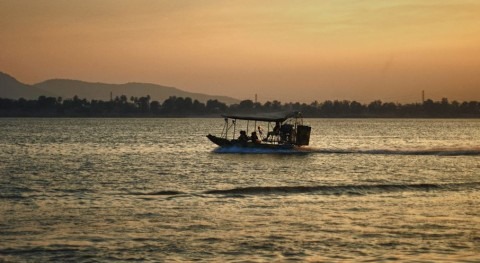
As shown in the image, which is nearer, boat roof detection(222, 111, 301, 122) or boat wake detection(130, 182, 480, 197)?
boat wake detection(130, 182, 480, 197)

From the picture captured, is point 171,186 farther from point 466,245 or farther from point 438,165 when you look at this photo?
point 438,165

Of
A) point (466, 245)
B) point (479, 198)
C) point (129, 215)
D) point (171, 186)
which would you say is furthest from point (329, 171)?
point (466, 245)

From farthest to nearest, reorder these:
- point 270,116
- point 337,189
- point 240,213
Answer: point 270,116
point 337,189
point 240,213

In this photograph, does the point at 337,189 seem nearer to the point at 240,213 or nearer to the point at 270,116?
the point at 240,213

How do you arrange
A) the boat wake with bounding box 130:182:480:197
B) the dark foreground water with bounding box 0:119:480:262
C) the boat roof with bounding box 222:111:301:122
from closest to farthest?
the dark foreground water with bounding box 0:119:480:262 < the boat wake with bounding box 130:182:480:197 < the boat roof with bounding box 222:111:301:122

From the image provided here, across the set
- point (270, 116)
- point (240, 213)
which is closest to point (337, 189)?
point (240, 213)

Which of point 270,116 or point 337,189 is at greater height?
point 270,116

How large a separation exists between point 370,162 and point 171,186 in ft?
83.8

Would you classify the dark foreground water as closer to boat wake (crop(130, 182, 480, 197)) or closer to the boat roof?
boat wake (crop(130, 182, 480, 197))

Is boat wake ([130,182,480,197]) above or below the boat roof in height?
below

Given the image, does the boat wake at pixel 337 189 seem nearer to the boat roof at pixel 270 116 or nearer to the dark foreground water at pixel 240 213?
the dark foreground water at pixel 240 213

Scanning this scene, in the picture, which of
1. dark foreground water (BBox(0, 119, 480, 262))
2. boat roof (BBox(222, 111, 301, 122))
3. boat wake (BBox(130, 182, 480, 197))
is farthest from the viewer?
boat roof (BBox(222, 111, 301, 122))

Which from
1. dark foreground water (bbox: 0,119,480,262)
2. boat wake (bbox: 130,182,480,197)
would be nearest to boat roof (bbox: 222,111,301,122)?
dark foreground water (bbox: 0,119,480,262)

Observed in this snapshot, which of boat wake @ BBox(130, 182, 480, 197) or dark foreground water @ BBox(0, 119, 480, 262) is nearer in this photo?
dark foreground water @ BBox(0, 119, 480, 262)
